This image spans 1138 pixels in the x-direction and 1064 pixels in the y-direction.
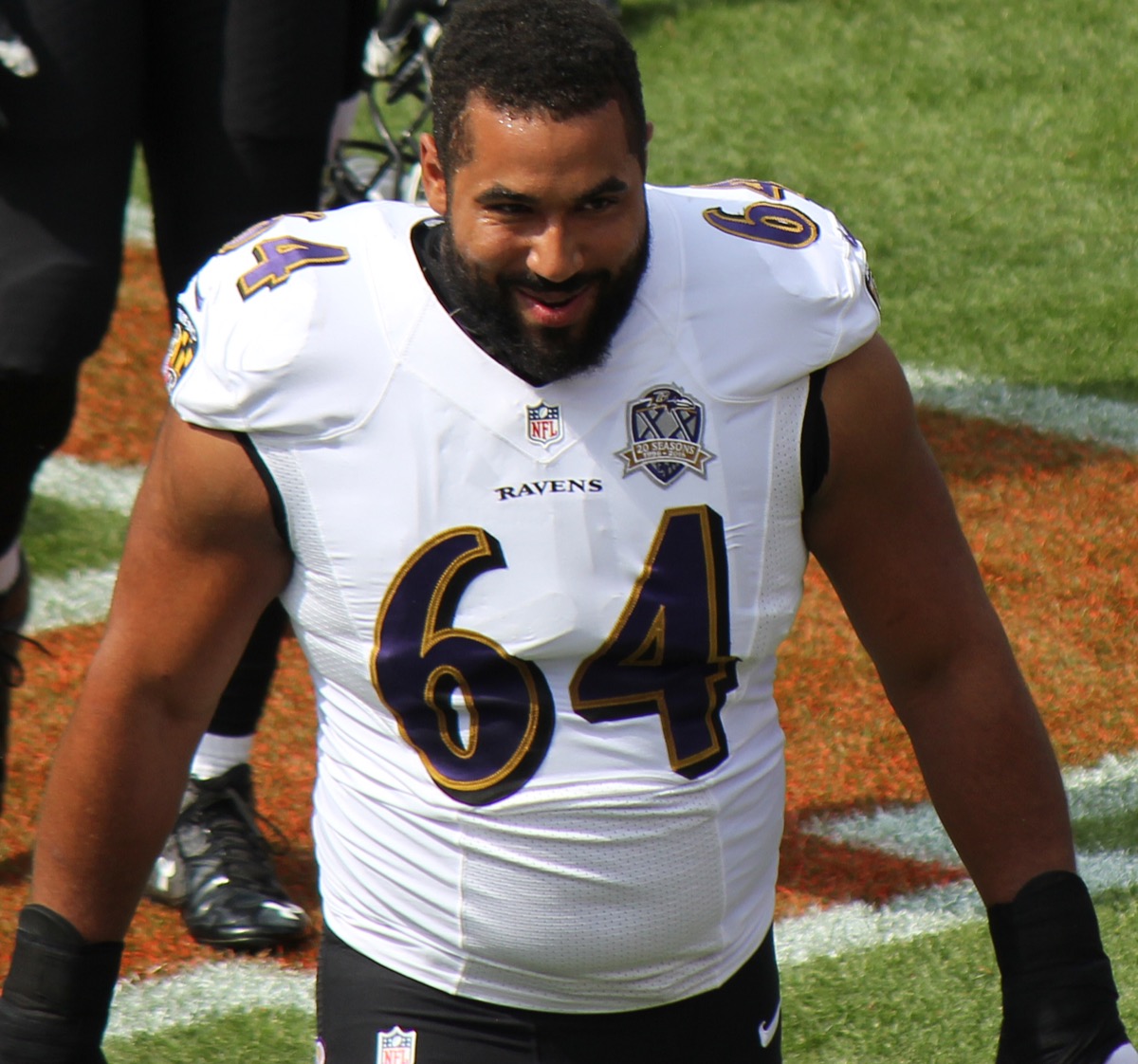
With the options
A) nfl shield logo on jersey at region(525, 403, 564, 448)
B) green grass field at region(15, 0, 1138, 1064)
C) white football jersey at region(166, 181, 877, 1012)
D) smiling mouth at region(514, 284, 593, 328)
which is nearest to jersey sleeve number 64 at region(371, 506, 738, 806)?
white football jersey at region(166, 181, 877, 1012)

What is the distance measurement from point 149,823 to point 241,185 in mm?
1188

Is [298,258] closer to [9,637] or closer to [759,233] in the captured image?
[759,233]

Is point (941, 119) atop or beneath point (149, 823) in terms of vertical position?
beneath

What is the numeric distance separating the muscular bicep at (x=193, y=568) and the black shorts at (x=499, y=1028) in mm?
340

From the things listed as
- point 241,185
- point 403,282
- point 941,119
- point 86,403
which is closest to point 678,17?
point 941,119

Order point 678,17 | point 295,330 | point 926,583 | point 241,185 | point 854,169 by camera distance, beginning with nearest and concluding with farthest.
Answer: point 295,330
point 926,583
point 241,185
point 854,169
point 678,17

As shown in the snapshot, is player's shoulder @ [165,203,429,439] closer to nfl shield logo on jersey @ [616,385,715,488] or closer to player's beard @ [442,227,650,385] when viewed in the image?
player's beard @ [442,227,650,385]

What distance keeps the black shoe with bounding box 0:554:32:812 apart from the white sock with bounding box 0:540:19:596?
1 centimetres

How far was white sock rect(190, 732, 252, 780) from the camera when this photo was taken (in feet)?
9.87

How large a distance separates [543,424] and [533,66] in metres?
0.33

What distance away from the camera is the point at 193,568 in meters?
1.90

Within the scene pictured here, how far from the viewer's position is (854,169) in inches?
233

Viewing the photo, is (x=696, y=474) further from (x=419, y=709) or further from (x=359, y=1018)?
(x=359, y=1018)

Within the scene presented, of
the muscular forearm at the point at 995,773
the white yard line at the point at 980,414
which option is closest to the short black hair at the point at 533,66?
the muscular forearm at the point at 995,773
